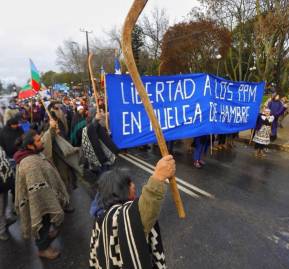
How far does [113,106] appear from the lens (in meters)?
3.73

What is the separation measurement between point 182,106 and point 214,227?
2130 mm

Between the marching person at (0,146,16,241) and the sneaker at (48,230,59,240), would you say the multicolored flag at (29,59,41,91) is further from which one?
the sneaker at (48,230,59,240)

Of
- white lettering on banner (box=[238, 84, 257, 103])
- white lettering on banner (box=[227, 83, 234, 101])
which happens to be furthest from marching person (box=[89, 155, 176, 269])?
white lettering on banner (box=[238, 84, 257, 103])

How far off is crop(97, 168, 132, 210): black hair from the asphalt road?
1765 millimetres

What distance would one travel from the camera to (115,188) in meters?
1.51

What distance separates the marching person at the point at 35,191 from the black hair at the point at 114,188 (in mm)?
1470

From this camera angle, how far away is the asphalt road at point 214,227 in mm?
2958

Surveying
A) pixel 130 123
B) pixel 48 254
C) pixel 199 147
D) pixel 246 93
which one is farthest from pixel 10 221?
pixel 246 93

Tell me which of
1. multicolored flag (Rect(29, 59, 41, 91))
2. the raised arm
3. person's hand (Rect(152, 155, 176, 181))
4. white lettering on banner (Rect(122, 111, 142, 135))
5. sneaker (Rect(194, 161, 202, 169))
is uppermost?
multicolored flag (Rect(29, 59, 41, 91))

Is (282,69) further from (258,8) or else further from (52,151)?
(52,151)

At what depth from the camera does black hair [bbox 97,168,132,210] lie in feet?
4.92

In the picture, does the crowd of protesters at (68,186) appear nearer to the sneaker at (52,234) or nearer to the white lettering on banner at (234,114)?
the sneaker at (52,234)

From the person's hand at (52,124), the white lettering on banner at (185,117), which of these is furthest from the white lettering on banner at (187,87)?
the person's hand at (52,124)

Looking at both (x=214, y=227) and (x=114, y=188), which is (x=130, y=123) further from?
(x=114, y=188)
